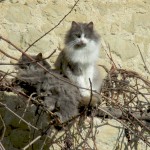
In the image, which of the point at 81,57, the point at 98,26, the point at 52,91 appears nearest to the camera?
the point at 52,91

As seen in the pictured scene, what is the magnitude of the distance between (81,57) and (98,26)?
2.42ft

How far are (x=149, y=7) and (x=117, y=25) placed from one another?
340 millimetres

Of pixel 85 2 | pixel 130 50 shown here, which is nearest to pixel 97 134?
pixel 130 50

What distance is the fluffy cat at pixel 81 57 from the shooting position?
13.2 ft

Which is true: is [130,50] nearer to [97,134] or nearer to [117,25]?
A: [117,25]

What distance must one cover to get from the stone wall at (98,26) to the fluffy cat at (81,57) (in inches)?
15.6

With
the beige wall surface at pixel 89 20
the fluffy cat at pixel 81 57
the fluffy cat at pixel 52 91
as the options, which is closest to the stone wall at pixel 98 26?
the beige wall surface at pixel 89 20

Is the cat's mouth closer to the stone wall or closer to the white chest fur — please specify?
the white chest fur

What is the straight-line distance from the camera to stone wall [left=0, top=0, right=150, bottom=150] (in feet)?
14.8

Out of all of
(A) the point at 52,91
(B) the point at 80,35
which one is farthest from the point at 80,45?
(A) the point at 52,91

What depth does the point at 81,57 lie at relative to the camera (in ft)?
13.2

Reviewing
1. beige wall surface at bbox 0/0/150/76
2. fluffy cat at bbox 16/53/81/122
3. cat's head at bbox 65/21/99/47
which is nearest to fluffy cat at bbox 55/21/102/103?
cat's head at bbox 65/21/99/47

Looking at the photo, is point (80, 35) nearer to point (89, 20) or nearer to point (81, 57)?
point (81, 57)

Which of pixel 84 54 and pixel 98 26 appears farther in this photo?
pixel 98 26
